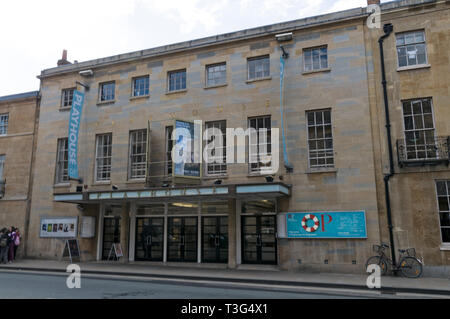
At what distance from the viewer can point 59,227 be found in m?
19.6

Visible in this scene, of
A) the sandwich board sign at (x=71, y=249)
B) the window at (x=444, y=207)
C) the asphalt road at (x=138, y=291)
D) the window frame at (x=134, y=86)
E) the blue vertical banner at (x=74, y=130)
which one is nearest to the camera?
the asphalt road at (x=138, y=291)

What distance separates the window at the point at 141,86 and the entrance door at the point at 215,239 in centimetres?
767

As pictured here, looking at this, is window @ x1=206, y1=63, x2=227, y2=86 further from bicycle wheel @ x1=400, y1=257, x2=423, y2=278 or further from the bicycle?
bicycle wheel @ x1=400, y1=257, x2=423, y2=278

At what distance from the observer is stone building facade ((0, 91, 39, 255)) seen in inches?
837

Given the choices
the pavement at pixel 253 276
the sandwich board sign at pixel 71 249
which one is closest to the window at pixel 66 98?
the sandwich board sign at pixel 71 249

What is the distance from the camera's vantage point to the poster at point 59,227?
19.3 meters

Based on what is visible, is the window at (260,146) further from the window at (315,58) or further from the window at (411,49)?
the window at (411,49)

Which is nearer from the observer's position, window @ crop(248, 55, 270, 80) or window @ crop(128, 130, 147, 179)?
window @ crop(248, 55, 270, 80)

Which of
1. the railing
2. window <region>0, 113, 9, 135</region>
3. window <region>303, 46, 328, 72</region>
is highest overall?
window <region>303, 46, 328, 72</region>

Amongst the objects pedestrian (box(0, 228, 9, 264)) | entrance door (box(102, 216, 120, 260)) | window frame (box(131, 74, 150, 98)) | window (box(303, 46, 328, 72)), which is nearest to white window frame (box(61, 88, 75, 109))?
window frame (box(131, 74, 150, 98))

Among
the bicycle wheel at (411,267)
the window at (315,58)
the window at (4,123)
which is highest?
the window at (315,58)

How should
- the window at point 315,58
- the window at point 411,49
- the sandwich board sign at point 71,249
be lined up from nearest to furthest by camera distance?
the window at point 411,49, the window at point 315,58, the sandwich board sign at point 71,249

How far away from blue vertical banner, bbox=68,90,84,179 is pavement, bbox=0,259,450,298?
15.7 ft
